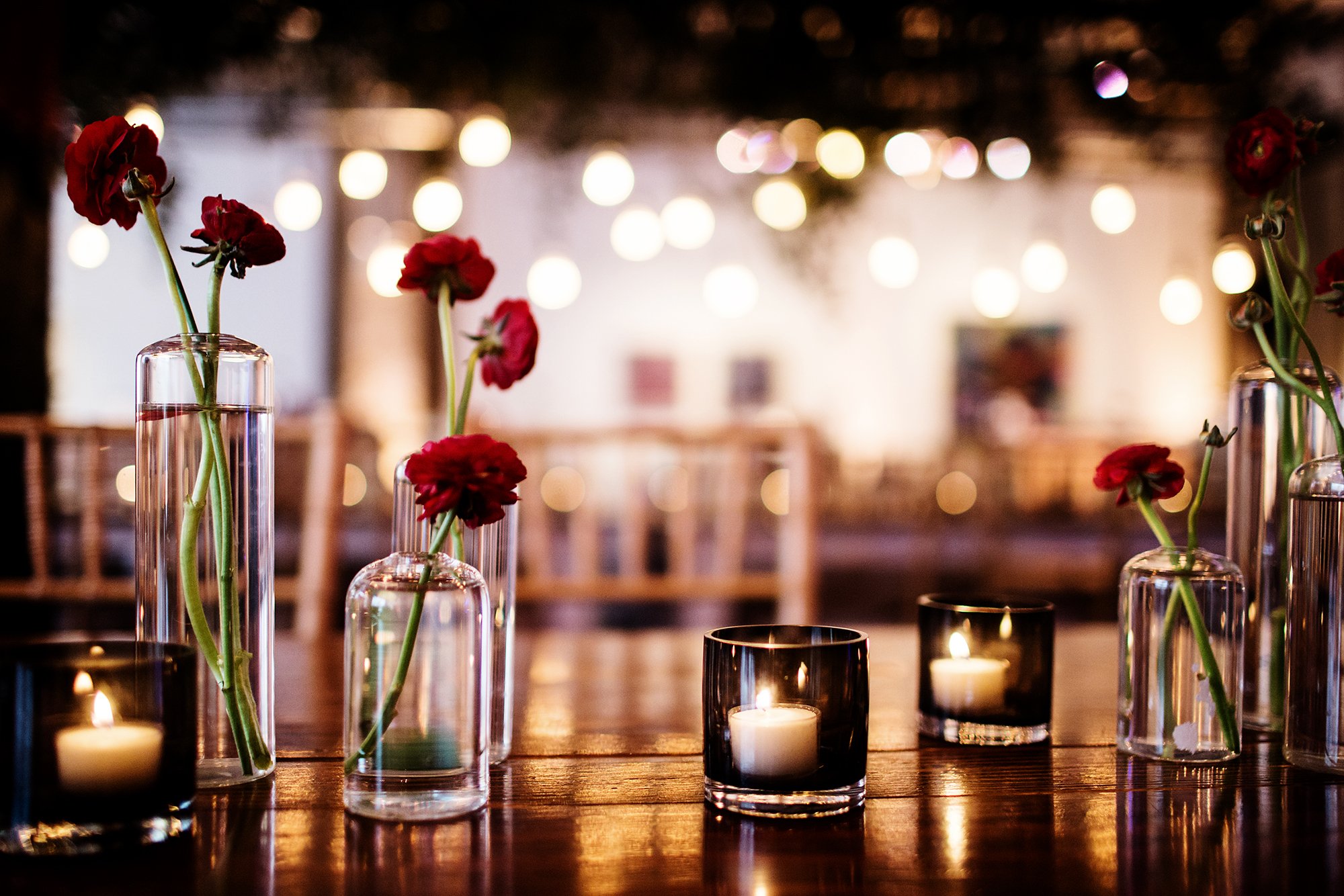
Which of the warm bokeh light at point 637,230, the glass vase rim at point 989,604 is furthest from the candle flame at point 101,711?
the warm bokeh light at point 637,230

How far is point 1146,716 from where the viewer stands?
65 cm

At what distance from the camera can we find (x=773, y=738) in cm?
51

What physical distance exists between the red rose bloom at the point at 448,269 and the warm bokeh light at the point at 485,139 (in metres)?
3.02

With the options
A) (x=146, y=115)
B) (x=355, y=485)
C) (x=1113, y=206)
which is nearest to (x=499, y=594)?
(x=146, y=115)

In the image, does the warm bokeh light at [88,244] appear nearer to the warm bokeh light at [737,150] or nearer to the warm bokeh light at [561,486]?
the warm bokeh light at [737,150]

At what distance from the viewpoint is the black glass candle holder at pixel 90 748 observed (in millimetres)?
457

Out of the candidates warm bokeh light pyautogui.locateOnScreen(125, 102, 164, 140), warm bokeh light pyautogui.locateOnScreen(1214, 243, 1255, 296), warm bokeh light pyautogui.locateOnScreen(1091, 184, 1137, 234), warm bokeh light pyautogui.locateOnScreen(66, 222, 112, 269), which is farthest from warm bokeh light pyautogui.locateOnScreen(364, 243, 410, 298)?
warm bokeh light pyautogui.locateOnScreen(1214, 243, 1255, 296)

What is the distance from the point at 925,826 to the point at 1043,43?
2945mm

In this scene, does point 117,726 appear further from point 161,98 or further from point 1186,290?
point 1186,290

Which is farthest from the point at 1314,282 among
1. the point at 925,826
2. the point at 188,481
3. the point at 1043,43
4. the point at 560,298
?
the point at 560,298

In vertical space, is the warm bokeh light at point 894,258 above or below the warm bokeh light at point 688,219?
below

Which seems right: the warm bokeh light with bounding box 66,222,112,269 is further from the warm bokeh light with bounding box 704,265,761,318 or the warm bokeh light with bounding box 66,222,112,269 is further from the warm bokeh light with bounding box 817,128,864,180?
the warm bokeh light with bounding box 817,128,864,180

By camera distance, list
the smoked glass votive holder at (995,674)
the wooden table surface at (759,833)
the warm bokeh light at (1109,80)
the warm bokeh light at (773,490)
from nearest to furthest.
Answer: the wooden table surface at (759,833), the smoked glass votive holder at (995,674), the warm bokeh light at (1109,80), the warm bokeh light at (773,490)

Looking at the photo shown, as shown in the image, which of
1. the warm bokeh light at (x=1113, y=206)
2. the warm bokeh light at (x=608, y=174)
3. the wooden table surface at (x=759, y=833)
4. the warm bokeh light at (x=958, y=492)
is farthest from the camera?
the warm bokeh light at (x=958, y=492)
